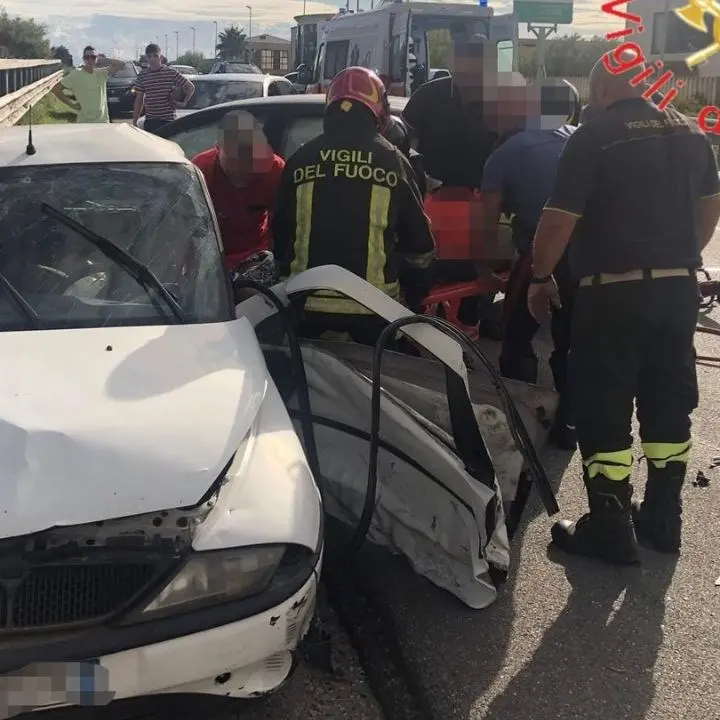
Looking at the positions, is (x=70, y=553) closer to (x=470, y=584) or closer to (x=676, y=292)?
(x=470, y=584)

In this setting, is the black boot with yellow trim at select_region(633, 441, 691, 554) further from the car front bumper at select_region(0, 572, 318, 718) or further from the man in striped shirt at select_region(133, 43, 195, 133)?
the man in striped shirt at select_region(133, 43, 195, 133)

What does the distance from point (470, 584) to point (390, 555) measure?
0.50m

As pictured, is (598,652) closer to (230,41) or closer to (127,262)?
(127,262)

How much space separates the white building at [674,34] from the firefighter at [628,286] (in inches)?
15.1

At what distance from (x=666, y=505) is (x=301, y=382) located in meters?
1.62

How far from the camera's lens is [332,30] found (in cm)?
1827

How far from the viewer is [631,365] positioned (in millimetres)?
3785

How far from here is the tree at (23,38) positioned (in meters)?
46.3

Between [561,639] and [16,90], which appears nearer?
[561,639]

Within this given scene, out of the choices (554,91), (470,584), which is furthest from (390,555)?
(554,91)

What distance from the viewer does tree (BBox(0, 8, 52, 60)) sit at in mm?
46312

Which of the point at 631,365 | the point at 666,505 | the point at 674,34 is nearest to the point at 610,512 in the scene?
the point at 666,505

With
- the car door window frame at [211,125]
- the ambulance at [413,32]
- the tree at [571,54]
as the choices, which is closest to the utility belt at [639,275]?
the car door window frame at [211,125]

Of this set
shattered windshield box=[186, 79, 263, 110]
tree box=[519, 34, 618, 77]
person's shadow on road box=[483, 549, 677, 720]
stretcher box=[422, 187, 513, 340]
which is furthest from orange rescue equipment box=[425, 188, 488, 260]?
tree box=[519, 34, 618, 77]
